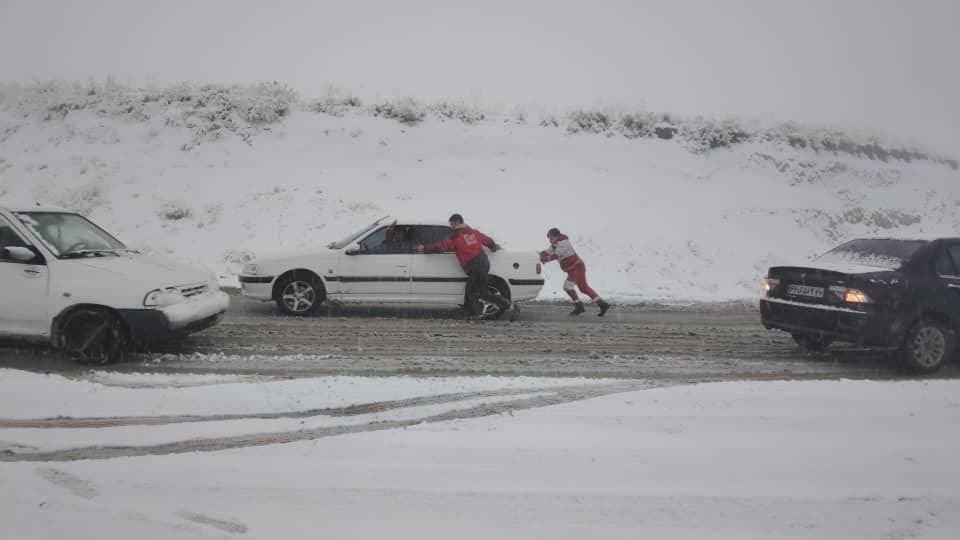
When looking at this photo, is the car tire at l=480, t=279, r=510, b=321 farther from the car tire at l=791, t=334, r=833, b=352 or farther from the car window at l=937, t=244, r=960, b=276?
the car window at l=937, t=244, r=960, b=276

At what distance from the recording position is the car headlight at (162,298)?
6.69m

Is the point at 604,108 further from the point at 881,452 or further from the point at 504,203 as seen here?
the point at 881,452

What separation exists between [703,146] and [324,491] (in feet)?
74.1

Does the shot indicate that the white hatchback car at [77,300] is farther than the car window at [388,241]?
No

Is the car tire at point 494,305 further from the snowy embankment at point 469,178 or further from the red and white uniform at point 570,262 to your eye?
the snowy embankment at point 469,178

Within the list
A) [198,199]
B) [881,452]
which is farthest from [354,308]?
[198,199]

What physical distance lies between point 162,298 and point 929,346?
27.9 ft

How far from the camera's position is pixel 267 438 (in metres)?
4.64

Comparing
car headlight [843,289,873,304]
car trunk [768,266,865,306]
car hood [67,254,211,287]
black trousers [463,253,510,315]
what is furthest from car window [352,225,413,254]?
car headlight [843,289,873,304]

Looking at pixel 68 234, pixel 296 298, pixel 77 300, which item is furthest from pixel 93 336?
pixel 296 298

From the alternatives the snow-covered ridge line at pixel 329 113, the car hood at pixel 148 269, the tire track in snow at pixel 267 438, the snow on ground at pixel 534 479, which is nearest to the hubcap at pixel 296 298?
the car hood at pixel 148 269

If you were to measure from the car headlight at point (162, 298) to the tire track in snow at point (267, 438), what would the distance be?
2.59m

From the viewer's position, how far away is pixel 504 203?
19453mm

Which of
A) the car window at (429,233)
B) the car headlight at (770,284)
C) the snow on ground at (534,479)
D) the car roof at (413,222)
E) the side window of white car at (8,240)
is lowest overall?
the snow on ground at (534,479)
